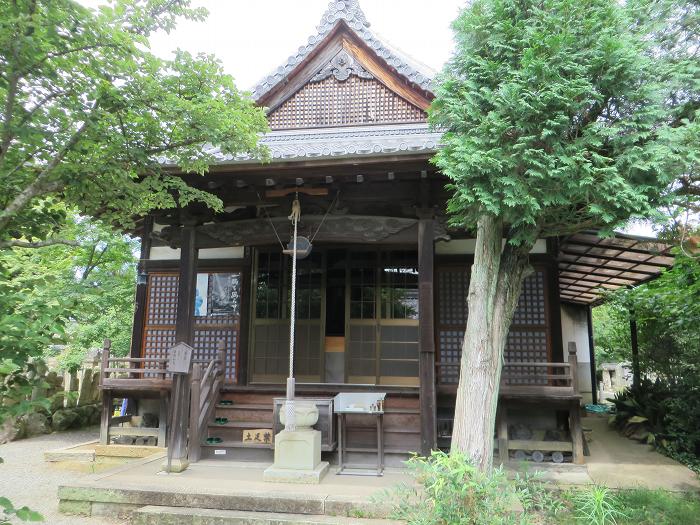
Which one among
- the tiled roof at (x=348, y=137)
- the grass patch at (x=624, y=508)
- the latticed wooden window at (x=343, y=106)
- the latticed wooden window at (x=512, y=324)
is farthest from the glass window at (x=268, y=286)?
the grass patch at (x=624, y=508)

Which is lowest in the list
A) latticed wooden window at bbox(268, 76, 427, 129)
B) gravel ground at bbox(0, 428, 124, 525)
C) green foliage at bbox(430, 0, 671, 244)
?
gravel ground at bbox(0, 428, 124, 525)

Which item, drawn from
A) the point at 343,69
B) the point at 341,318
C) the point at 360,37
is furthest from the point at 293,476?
the point at 360,37

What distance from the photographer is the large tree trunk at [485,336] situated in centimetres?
503

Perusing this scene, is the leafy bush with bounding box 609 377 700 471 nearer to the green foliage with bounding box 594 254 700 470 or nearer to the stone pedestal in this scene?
the green foliage with bounding box 594 254 700 470

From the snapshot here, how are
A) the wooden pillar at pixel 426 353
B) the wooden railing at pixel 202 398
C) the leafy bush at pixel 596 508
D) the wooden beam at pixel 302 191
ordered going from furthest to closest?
1. the wooden beam at pixel 302 191
2. the wooden railing at pixel 202 398
3. the wooden pillar at pixel 426 353
4. the leafy bush at pixel 596 508

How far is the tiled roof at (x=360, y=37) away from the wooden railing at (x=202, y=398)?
4889 millimetres

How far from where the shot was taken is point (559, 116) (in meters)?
4.48

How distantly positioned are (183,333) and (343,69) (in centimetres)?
554

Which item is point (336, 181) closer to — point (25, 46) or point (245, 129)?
point (245, 129)

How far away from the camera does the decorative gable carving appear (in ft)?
30.3

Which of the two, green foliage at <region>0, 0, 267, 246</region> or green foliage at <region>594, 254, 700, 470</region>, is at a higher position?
green foliage at <region>0, 0, 267, 246</region>

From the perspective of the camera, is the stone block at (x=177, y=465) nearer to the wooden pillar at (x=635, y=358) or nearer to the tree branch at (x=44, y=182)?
the tree branch at (x=44, y=182)

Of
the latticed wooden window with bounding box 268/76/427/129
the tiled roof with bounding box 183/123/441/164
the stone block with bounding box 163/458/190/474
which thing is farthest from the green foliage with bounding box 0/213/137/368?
the latticed wooden window with bounding box 268/76/427/129

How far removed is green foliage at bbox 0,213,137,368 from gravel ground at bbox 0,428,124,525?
73.2 inches
